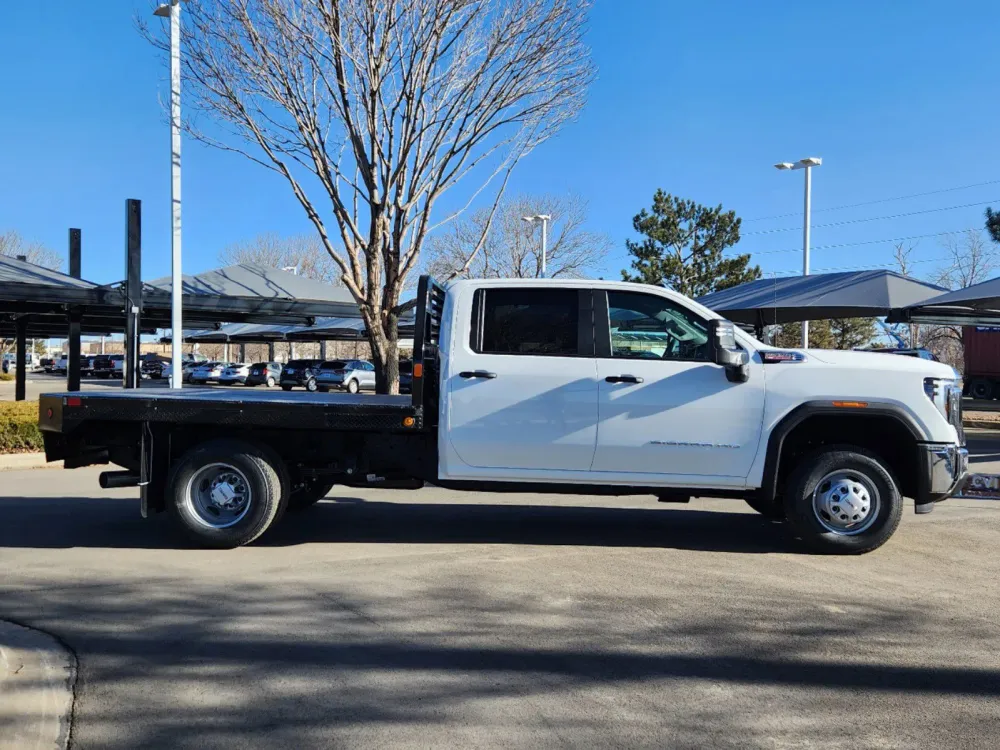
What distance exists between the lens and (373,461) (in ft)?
23.4

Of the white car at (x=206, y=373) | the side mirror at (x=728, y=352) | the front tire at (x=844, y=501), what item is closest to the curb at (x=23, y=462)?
the side mirror at (x=728, y=352)

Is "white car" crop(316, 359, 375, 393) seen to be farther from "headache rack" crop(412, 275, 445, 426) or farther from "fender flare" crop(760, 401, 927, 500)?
"fender flare" crop(760, 401, 927, 500)

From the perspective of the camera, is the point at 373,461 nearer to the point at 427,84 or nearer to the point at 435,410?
the point at 435,410

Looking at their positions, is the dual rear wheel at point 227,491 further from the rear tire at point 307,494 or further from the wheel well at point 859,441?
the wheel well at point 859,441

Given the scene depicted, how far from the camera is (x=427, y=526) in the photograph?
794 centimetres

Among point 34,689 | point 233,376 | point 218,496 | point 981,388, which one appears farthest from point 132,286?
point 981,388

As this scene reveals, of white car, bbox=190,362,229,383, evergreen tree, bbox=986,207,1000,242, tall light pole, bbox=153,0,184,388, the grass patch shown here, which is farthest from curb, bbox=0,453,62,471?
white car, bbox=190,362,229,383

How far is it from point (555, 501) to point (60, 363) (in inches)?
2897

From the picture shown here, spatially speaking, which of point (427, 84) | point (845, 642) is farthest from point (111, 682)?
point (427, 84)

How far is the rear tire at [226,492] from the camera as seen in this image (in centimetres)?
681

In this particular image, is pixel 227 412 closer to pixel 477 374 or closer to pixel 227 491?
pixel 227 491

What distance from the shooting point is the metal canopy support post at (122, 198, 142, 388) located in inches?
631

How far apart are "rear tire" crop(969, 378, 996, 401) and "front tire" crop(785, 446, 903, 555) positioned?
35.7 m

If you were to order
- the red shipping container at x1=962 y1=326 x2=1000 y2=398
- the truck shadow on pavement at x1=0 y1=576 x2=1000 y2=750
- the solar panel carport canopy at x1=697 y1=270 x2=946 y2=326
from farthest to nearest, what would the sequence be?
the red shipping container at x1=962 y1=326 x2=1000 y2=398 → the solar panel carport canopy at x1=697 y1=270 x2=946 y2=326 → the truck shadow on pavement at x1=0 y1=576 x2=1000 y2=750
